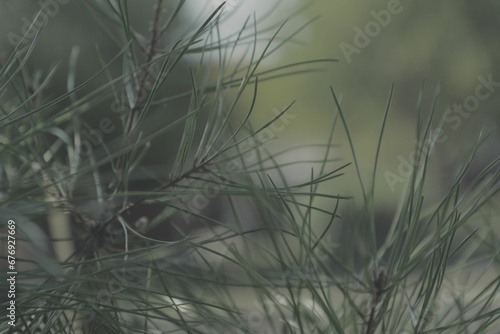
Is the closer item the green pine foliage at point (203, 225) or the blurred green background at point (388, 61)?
the green pine foliage at point (203, 225)

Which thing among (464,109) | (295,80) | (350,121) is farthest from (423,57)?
(295,80)

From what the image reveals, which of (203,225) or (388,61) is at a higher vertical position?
(388,61)

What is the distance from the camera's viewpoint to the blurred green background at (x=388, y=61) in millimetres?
2701

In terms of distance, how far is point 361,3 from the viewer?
132 inches

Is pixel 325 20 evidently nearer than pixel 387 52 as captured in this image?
No

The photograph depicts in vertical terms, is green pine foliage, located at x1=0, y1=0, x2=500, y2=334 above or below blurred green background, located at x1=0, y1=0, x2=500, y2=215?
below

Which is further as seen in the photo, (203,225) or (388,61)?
(388,61)

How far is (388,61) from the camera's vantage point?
124 inches

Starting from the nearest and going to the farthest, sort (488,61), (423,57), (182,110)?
(182,110) → (488,61) → (423,57)

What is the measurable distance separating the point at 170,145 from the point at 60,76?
515mm

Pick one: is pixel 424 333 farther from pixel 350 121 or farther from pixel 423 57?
pixel 350 121

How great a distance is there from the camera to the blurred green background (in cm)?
270

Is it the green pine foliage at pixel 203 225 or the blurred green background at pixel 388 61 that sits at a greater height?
the blurred green background at pixel 388 61

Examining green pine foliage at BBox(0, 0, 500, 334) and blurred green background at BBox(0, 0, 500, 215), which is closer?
green pine foliage at BBox(0, 0, 500, 334)
